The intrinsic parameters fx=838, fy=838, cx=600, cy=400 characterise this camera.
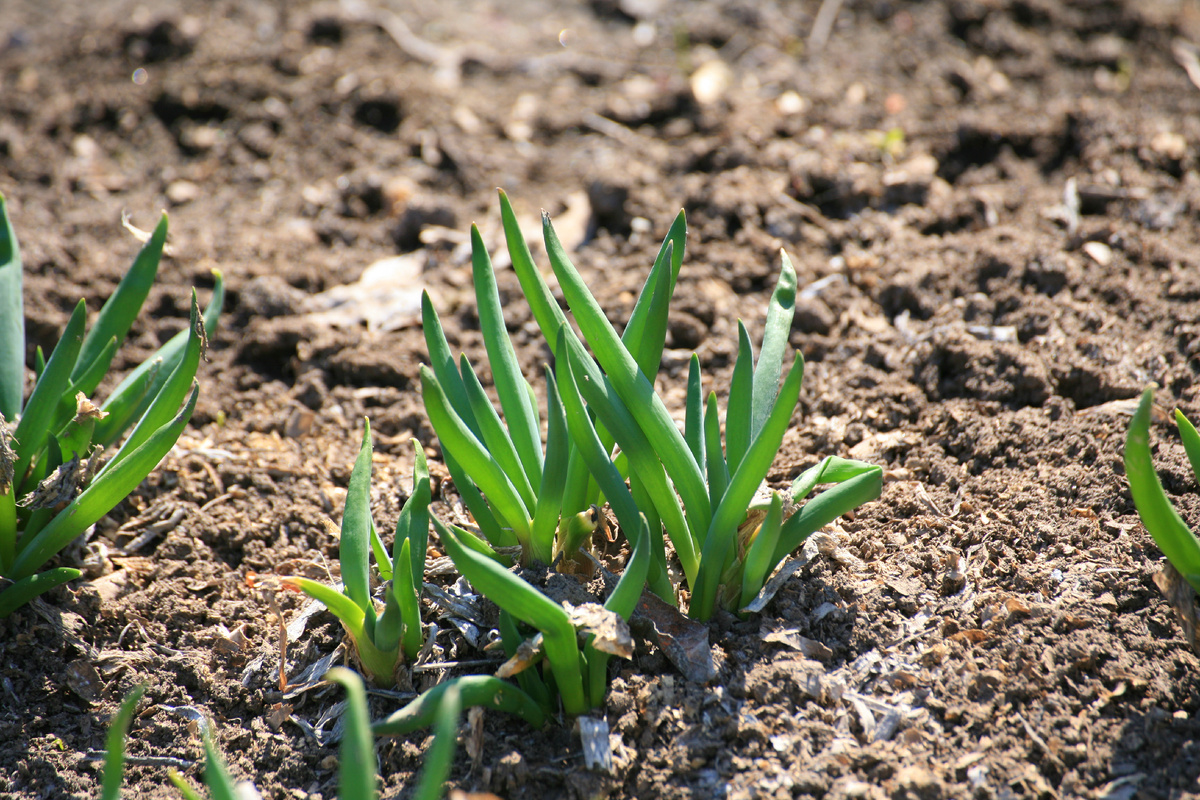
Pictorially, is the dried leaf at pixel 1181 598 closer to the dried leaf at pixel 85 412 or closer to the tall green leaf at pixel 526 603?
the tall green leaf at pixel 526 603

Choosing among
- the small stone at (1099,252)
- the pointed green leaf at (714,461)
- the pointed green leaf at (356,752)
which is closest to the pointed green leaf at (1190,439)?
the pointed green leaf at (714,461)

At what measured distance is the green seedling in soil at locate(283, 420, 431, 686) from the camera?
132cm

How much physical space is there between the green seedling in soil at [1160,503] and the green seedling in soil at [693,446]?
353 mm

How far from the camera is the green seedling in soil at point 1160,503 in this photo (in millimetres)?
1166

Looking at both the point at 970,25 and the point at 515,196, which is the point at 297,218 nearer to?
the point at 515,196

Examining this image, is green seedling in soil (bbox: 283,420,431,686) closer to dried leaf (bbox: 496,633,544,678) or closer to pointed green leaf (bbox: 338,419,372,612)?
pointed green leaf (bbox: 338,419,372,612)

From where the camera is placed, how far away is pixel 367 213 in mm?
2918

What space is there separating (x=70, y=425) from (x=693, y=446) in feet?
3.88

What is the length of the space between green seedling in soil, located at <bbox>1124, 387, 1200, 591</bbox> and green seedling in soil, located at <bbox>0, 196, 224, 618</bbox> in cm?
147

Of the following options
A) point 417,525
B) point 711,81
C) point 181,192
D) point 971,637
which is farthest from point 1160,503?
point 181,192

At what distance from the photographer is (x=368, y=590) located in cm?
140

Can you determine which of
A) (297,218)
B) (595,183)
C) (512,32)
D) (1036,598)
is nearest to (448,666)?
(1036,598)

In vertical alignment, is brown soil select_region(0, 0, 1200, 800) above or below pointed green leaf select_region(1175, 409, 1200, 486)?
below

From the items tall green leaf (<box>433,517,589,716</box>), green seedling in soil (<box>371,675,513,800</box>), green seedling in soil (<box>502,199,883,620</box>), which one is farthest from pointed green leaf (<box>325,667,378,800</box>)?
green seedling in soil (<box>502,199,883,620</box>)
